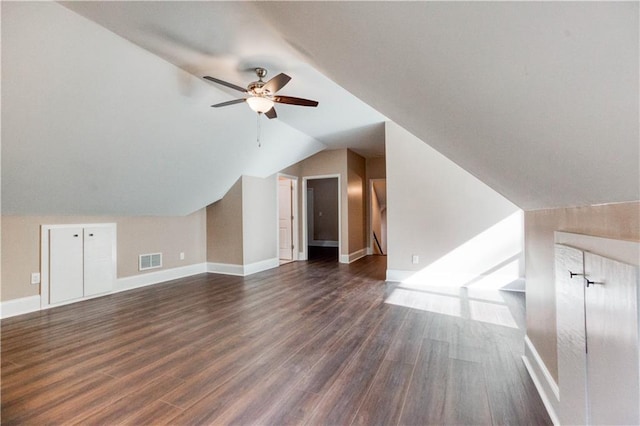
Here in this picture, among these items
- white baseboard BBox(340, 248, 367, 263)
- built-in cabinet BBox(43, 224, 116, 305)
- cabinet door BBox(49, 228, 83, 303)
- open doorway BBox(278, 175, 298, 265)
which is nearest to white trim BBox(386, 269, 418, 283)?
white baseboard BBox(340, 248, 367, 263)

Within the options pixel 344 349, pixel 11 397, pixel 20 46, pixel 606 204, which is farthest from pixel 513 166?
pixel 20 46

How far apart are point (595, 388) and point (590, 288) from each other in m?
0.34

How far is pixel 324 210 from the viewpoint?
9211mm

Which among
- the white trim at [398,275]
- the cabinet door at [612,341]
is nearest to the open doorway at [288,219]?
the white trim at [398,275]

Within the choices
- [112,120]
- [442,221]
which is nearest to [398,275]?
[442,221]

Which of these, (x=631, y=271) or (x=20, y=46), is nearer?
(x=631, y=271)

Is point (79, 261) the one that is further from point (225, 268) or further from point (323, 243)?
point (323, 243)

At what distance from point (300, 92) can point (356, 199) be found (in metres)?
3.74

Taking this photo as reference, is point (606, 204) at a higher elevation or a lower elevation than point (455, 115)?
lower

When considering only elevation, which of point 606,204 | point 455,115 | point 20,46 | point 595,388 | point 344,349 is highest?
point 20,46

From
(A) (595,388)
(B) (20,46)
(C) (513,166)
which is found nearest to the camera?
(A) (595,388)

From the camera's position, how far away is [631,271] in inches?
28.4

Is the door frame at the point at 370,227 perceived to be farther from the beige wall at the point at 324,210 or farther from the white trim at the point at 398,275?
the white trim at the point at 398,275

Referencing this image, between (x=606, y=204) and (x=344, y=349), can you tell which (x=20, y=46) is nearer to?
(x=344, y=349)
